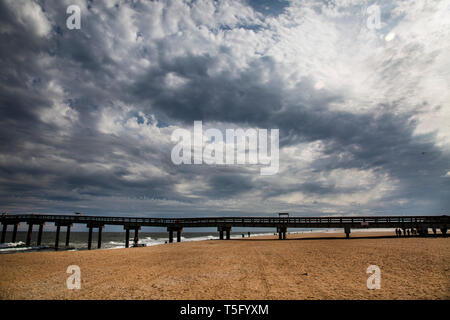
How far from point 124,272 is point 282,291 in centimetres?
758

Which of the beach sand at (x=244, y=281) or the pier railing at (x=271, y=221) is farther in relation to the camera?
the pier railing at (x=271, y=221)

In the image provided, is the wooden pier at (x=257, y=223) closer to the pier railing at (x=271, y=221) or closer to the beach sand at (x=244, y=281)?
the pier railing at (x=271, y=221)

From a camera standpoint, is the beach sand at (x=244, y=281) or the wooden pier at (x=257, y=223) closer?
the beach sand at (x=244, y=281)

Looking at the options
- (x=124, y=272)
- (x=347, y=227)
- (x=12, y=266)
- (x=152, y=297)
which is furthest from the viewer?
(x=347, y=227)

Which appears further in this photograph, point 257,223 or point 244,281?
point 257,223

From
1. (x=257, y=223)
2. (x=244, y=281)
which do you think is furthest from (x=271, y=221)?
(x=244, y=281)

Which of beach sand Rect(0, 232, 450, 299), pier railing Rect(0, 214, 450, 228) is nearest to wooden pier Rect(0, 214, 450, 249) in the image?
pier railing Rect(0, 214, 450, 228)

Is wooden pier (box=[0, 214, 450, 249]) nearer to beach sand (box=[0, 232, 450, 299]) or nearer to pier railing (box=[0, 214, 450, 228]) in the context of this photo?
pier railing (box=[0, 214, 450, 228])

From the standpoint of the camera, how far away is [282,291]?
7.68 metres

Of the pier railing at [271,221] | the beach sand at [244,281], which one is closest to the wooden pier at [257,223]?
the pier railing at [271,221]

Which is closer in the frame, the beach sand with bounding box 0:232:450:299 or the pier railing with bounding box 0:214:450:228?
the beach sand with bounding box 0:232:450:299

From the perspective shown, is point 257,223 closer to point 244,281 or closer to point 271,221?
point 271,221
